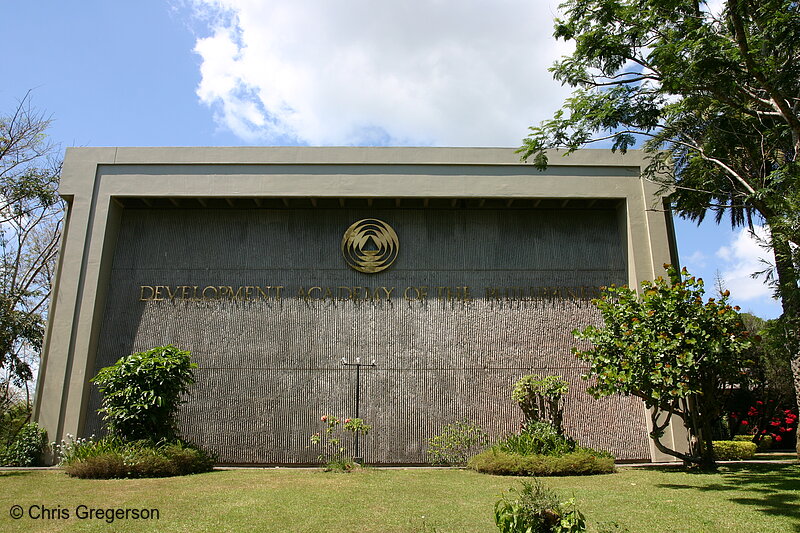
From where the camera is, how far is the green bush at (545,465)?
11.5m

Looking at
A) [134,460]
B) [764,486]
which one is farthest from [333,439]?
[764,486]

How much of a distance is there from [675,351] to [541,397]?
4216 mm

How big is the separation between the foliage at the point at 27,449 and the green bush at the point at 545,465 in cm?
1075

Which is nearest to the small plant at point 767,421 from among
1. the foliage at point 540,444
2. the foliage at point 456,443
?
the foliage at point 540,444

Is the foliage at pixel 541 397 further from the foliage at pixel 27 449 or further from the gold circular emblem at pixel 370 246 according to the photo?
the foliage at pixel 27 449

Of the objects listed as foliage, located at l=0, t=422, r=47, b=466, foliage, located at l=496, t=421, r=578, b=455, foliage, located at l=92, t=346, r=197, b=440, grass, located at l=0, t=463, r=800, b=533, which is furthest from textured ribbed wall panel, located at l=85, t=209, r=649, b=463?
grass, located at l=0, t=463, r=800, b=533

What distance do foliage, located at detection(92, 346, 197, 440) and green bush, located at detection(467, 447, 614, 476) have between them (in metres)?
6.88

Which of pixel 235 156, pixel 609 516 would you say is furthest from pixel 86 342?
pixel 609 516

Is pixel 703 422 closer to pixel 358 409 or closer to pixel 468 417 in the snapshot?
pixel 468 417

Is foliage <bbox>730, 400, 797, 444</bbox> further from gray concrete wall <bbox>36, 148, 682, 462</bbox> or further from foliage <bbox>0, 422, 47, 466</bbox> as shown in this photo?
foliage <bbox>0, 422, 47, 466</bbox>

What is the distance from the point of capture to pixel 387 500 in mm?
8586

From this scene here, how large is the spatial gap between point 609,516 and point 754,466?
7.41 m

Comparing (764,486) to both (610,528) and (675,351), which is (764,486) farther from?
(610,528)

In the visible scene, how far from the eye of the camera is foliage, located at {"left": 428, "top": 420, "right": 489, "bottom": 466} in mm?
14547
